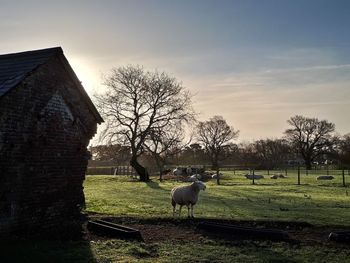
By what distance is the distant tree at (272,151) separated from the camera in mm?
114312

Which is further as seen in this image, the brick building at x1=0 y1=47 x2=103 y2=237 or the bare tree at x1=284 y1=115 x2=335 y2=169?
the bare tree at x1=284 y1=115 x2=335 y2=169

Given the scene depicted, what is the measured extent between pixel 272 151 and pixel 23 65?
11348cm

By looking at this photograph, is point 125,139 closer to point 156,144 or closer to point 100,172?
point 156,144

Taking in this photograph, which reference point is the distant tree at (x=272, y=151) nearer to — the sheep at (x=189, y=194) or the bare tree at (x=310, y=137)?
the bare tree at (x=310, y=137)

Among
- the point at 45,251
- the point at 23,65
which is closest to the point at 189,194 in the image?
the point at 45,251

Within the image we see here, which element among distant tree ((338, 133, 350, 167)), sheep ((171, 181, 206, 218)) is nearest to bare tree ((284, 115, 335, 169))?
distant tree ((338, 133, 350, 167))

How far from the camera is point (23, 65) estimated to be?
43.0 feet

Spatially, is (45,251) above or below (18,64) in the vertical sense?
below

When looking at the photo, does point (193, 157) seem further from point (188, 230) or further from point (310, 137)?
point (188, 230)

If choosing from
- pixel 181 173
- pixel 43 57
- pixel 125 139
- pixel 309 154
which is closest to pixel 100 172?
pixel 181 173

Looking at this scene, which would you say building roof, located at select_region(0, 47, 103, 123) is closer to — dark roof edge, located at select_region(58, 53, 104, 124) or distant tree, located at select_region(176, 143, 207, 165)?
dark roof edge, located at select_region(58, 53, 104, 124)

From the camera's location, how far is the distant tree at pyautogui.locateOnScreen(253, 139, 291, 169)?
114 meters

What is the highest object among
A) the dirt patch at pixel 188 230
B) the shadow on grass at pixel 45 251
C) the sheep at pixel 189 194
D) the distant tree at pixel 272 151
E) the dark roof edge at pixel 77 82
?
the distant tree at pixel 272 151

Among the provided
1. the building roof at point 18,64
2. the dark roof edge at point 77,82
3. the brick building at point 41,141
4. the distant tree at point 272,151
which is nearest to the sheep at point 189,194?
the brick building at point 41,141
